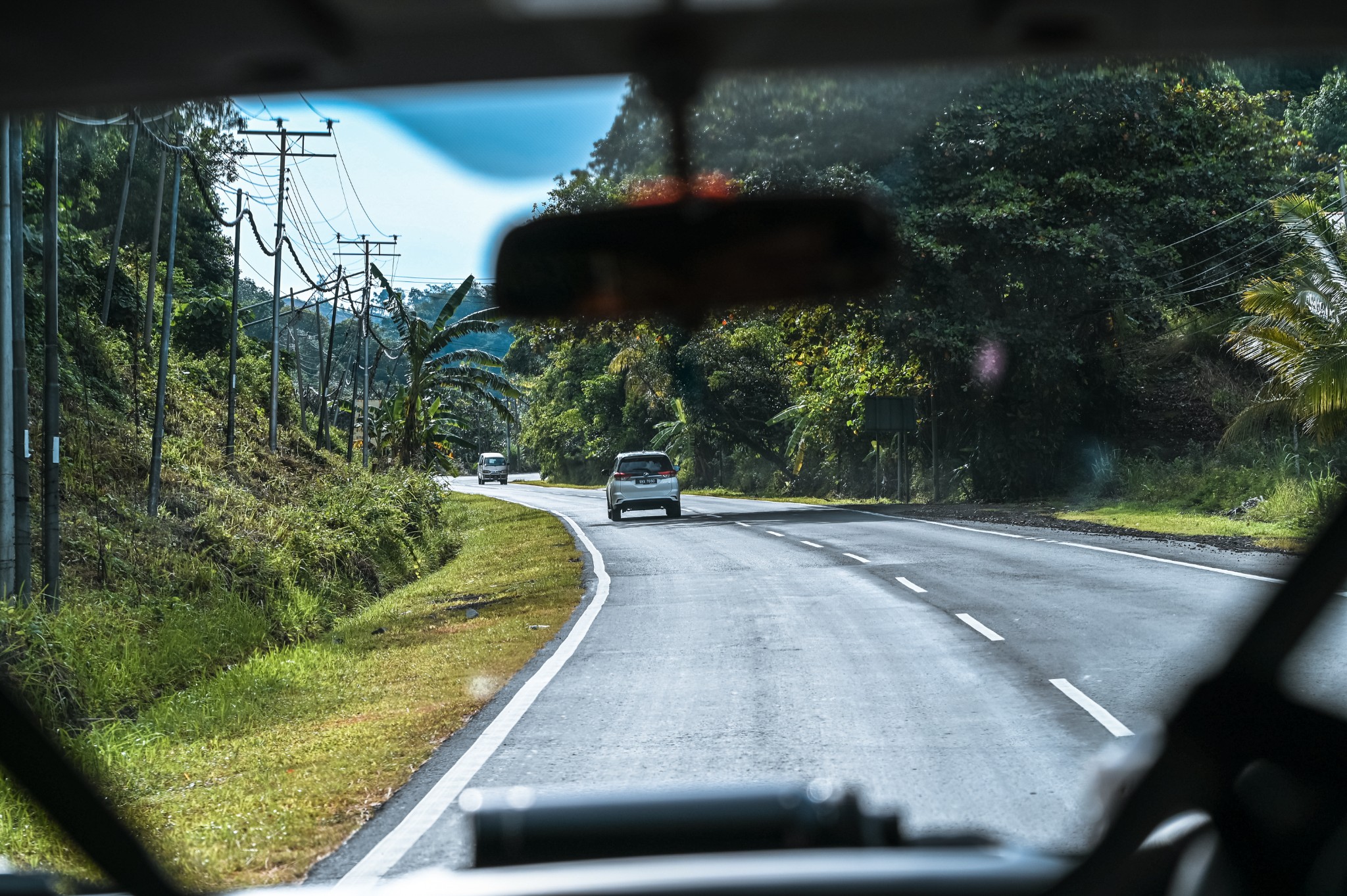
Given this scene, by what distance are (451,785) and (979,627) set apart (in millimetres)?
6103

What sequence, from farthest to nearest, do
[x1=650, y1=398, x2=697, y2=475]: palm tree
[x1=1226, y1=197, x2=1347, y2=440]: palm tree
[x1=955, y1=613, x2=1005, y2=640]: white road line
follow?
[x1=650, y1=398, x2=697, y2=475]: palm tree < [x1=955, y1=613, x2=1005, y2=640]: white road line < [x1=1226, y1=197, x2=1347, y2=440]: palm tree

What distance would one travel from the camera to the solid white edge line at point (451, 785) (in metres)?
5.15

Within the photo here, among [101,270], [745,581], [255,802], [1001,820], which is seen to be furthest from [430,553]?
[1001,820]

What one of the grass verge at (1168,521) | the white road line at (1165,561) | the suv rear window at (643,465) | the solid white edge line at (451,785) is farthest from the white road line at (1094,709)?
the suv rear window at (643,465)

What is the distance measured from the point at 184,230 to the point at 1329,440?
114 ft

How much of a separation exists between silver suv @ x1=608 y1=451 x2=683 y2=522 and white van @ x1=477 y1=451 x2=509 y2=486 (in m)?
52.4

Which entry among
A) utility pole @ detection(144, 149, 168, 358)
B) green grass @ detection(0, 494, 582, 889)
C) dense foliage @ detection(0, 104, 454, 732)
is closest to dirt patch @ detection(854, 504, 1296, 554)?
green grass @ detection(0, 494, 582, 889)

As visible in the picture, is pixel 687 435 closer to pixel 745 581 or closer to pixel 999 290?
pixel 999 290

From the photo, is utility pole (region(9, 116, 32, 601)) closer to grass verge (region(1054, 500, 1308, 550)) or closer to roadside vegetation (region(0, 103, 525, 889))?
roadside vegetation (region(0, 103, 525, 889))

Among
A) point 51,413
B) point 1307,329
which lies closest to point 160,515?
point 51,413

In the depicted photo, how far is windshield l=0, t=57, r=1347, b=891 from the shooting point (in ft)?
9.18

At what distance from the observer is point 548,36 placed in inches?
67.6

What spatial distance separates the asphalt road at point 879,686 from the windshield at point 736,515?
5cm

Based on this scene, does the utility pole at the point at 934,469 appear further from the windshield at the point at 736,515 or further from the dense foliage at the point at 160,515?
the dense foliage at the point at 160,515
